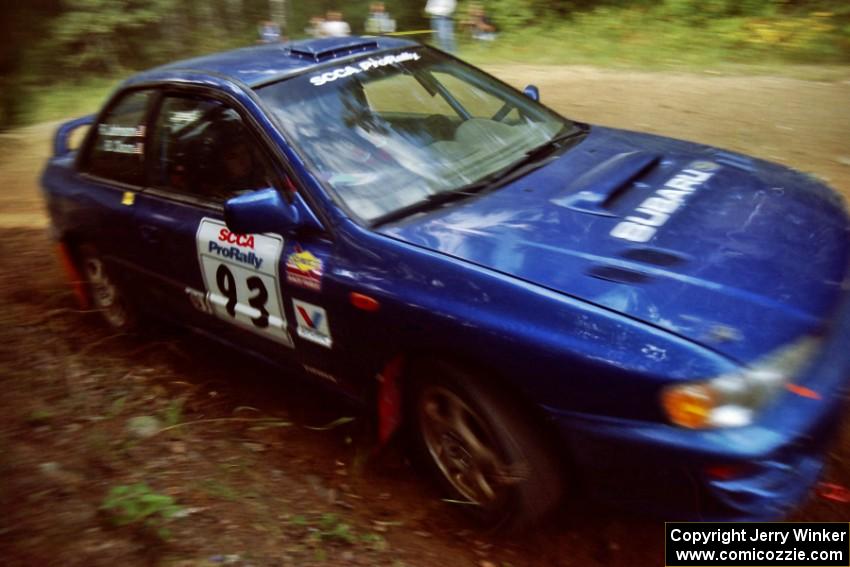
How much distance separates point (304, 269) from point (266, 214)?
0.88 ft

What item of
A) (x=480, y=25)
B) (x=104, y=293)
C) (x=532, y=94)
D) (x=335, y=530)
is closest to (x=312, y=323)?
(x=335, y=530)

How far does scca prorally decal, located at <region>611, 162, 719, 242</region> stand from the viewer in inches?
104

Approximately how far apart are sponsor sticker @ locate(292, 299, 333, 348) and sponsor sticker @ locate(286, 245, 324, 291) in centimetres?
9

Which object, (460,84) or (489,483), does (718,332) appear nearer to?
(489,483)

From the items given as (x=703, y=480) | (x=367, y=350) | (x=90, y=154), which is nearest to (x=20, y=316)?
(x=90, y=154)

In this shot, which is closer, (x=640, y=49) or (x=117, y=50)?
(x=640, y=49)

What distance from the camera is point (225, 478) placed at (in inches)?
123

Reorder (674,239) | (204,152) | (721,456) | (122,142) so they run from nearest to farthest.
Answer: (721,456) → (674,239) → (204,152) → (122,142)

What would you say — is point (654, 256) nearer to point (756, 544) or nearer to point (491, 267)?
point (491, 267)

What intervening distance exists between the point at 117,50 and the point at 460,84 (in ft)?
A: 56.3

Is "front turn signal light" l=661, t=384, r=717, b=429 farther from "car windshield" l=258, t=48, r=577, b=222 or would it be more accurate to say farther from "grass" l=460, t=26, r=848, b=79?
"grass" l=460, t=26, r=848, b=79

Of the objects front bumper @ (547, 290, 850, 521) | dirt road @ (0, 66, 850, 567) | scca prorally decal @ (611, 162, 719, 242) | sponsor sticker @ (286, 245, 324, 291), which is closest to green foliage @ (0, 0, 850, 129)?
dirt road @ (0, 66, 850, 567)

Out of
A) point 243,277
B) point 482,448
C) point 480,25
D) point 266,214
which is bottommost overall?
point 482,448

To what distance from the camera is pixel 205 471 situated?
317 centimetres
